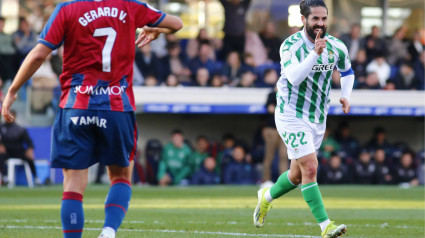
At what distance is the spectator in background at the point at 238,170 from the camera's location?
21078 millimetres

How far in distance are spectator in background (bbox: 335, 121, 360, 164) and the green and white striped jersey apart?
14.5 metres

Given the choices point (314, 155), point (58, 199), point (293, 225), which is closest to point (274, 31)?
point (58, 199)

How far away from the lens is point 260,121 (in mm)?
23844

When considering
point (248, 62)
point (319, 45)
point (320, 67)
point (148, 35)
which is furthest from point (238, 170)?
point (148, 35)

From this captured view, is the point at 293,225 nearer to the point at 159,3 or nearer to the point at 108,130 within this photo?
the point at 108,130

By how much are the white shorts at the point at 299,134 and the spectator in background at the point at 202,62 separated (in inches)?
557

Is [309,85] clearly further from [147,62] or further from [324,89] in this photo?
[147,62]

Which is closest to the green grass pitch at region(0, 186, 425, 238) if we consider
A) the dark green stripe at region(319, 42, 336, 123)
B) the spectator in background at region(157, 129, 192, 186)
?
the dark green stripe at region(319, 42, 336, 123)

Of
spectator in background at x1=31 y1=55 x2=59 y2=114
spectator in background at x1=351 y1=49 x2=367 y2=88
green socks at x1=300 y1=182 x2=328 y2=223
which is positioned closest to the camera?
green socks at x1=300 y1=182 x2=328 y2=223

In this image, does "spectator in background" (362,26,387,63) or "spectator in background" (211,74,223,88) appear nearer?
"spectator in background" (211,74,223,88)

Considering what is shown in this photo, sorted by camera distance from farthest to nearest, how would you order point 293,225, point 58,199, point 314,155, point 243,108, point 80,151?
point 243,108 < point 58,199 < point 293,225 < point 314,155 < point 80,151

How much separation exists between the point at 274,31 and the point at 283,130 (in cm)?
1712

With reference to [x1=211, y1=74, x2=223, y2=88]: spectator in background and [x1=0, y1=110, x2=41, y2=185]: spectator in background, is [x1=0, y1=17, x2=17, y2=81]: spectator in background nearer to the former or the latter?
[x1=0, y1=110, x2=41, y2=185]: spectator in background

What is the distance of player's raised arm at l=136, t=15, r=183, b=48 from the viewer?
6172mm
